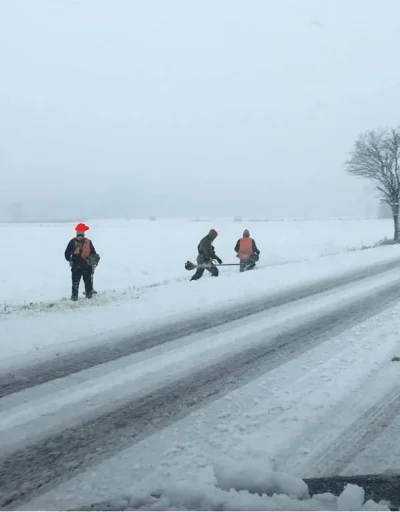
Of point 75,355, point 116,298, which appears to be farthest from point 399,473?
point 116,298

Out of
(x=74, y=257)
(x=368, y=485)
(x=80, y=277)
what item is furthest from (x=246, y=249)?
(x=368, y=485)

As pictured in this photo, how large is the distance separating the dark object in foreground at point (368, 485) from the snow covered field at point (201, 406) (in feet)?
0.29

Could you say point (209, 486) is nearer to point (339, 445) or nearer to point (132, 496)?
point (132, 496)

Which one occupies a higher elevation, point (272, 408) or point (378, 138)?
point (378, 138)

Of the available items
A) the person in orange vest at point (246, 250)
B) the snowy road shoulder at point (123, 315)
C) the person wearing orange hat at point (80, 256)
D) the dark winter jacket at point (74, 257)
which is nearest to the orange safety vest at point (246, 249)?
the person in orange vest at point (246, 250)

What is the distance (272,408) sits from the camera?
12.5ft

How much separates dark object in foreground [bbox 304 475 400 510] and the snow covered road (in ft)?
0.44

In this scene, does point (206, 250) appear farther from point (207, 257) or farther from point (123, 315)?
point (123, 315)

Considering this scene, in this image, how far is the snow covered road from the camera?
2.86 meters

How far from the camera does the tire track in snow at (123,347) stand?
466cm

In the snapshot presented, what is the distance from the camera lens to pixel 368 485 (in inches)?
104

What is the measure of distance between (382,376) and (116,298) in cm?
656

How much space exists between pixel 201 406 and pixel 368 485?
5.31 feet

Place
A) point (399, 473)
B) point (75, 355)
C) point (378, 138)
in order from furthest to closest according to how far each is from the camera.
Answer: point (378, 138), point (75, 355), point (399, 473)
